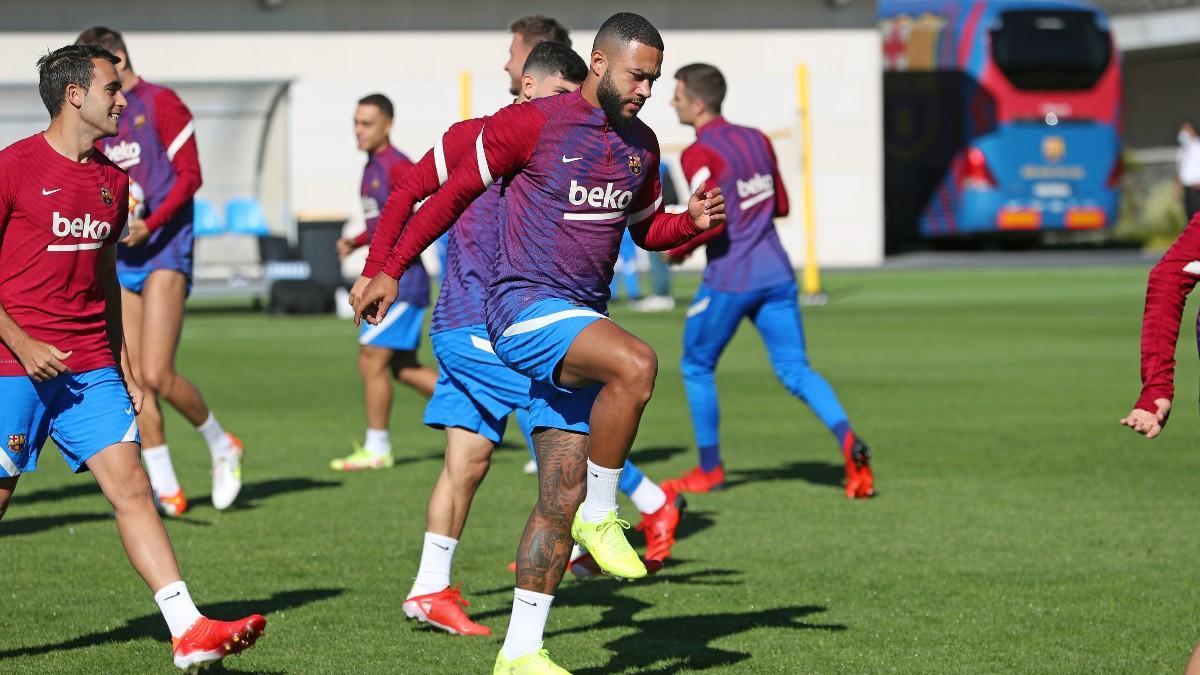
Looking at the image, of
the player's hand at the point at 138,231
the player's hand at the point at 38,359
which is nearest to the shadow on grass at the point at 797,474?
the player's hand at the point at 138,231

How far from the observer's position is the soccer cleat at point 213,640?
5.54 metres

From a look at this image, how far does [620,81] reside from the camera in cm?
548

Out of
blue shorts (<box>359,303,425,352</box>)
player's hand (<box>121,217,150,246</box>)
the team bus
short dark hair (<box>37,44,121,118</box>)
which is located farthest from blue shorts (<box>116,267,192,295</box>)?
the team bus

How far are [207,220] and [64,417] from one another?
855 inches

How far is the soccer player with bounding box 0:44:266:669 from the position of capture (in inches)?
230

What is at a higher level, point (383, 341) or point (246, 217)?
Answer: point (383, 341)

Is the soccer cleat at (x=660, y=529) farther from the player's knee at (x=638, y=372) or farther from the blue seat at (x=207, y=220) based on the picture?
the blue seat at (x=207, y=220)

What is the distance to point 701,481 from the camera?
1020cm

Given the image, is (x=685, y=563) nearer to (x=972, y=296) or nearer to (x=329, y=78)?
(x=972, y=296)

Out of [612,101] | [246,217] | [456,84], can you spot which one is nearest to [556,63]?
[612,101]

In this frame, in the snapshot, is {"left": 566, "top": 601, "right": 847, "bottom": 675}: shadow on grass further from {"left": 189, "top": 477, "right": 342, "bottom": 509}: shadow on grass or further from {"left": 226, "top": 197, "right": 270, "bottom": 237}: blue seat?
{"left": 226, "top": 197, "right": 270, "bottom": 237}: blue seat

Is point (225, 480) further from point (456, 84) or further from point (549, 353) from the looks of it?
point (456, 84)

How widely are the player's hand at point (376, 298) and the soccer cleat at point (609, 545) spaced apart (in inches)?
34.2

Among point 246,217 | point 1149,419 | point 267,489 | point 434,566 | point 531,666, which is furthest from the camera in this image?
point 246,217
